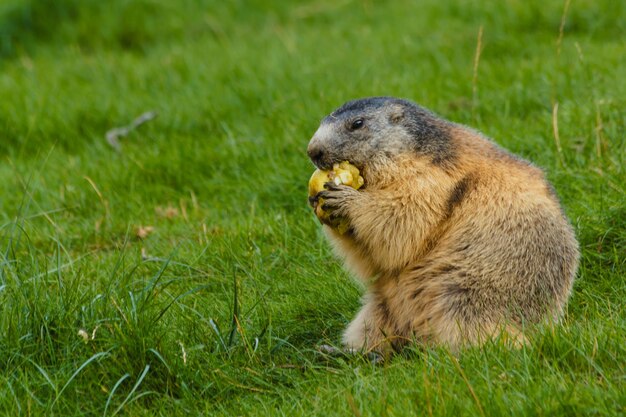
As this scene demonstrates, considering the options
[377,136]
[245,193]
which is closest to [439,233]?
[377,136]

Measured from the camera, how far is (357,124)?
5.05m

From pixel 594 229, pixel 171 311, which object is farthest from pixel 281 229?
pixel 594 229

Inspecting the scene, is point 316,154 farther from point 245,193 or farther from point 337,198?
point 245,193

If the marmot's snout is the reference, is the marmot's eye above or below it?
above

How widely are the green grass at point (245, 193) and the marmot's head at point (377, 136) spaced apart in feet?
2.75

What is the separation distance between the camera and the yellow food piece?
4867 millimetres

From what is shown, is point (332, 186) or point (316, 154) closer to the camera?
→ point (332, 186)

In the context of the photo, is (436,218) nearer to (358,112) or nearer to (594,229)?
(358,112)

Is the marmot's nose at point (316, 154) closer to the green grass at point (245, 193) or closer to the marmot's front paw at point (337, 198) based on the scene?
the marmot's front paw at point (337, 198)

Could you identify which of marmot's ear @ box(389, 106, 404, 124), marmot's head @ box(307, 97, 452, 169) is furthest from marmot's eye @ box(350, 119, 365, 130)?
marmot's ear @ box(389, 106, 404, 124)

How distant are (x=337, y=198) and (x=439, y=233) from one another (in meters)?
0.53

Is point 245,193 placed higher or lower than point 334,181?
lower

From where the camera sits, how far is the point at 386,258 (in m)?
4.74

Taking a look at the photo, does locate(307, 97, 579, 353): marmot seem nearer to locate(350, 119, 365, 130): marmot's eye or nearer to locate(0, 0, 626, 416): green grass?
locate(350, 119, 365, 130): marmot's eye
